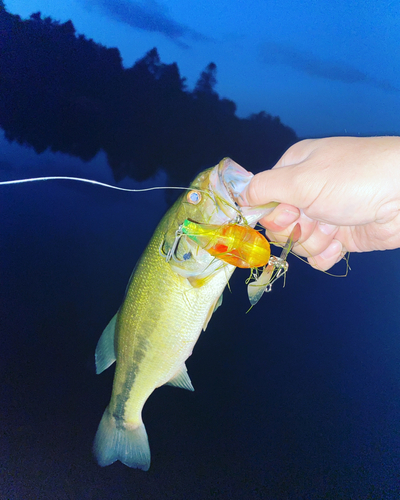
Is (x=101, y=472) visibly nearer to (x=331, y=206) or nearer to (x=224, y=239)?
(x=224, y=239)

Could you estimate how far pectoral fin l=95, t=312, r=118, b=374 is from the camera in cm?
132

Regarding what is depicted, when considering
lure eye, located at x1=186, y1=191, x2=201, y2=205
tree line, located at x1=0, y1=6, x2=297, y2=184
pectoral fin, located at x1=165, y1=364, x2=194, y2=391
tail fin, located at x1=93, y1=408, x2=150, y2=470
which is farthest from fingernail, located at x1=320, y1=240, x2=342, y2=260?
tree line, located at x1=0, y1=6, x2=297, y2=184

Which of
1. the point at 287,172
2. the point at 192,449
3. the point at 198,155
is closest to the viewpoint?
the point at 287,172

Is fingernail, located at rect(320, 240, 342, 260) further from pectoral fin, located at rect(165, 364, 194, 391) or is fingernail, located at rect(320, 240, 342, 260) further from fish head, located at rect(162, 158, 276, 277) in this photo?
pectoral fin, located at rect(165, 364, 194, 391)

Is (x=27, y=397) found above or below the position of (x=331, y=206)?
below

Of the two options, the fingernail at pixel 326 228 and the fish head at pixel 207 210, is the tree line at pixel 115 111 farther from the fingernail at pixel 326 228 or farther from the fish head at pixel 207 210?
the fish head at pixel 207 210

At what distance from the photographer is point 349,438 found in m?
2.74

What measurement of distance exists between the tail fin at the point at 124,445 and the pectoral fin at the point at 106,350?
33 centimetres

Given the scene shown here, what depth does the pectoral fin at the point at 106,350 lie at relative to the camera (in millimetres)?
1324

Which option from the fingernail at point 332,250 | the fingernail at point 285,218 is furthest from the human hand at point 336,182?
the fingernail at point 332,250

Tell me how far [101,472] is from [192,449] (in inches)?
39.0

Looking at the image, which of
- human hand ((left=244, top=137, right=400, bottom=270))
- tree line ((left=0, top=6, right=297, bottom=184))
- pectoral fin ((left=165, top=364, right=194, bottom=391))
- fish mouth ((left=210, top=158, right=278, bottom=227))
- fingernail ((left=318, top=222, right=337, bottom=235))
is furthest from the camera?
tree line ((left=0, top=6, right=297, bottom=184))

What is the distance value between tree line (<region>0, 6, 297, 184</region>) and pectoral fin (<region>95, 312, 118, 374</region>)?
82.5 inches

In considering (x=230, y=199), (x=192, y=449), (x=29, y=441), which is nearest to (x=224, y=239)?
(x=230, y=199)
